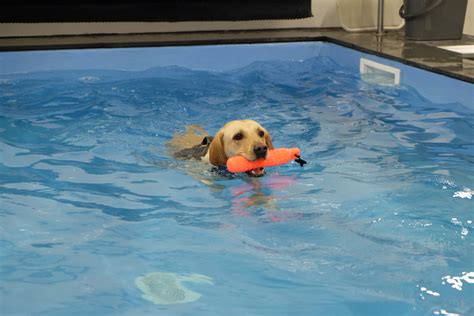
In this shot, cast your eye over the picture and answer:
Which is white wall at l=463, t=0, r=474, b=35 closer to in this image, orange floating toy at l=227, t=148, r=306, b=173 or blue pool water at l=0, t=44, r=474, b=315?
blue pool water at l=0, t=44, r=474, b=315

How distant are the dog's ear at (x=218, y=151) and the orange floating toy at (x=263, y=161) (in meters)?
0.17

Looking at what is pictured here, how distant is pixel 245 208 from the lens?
396cm

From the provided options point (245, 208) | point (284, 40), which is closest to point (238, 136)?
point (245, 208)

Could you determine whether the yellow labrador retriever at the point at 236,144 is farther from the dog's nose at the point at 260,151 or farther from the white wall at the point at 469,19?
the white wall at the point at 469,19

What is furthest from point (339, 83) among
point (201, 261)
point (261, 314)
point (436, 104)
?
point (261, 314)

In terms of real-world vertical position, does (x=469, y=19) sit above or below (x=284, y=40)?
above

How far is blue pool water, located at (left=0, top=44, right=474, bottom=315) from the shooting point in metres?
3.01

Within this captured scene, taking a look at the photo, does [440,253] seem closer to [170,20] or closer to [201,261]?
[201,261]

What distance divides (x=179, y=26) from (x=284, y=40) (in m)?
1.54

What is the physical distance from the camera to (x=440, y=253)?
3363mm

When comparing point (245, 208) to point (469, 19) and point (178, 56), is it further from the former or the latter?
point (469, 19)

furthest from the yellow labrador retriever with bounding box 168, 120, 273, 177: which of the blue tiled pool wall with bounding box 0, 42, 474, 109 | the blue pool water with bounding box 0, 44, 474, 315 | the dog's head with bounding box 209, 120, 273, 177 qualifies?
the blue tiled pool wall with bounding box 0, 42, 474, 109

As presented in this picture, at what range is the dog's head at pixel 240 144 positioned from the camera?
4.12m

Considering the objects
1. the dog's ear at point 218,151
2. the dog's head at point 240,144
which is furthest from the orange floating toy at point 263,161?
the dog's ear at point 218,151
